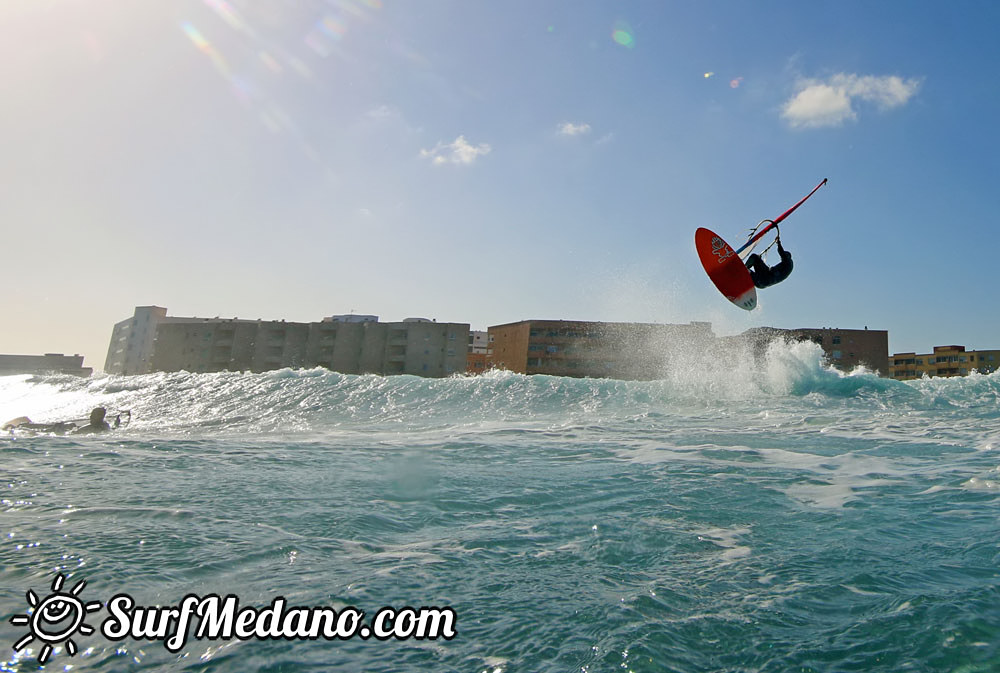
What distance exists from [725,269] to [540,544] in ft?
30.9

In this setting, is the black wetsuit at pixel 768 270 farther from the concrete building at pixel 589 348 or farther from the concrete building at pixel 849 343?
the concrete building at pixel 849 343

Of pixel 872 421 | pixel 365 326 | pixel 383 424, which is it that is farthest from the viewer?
pixel 365 326

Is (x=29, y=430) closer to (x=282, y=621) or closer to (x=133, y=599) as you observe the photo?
(x=133, y=599)

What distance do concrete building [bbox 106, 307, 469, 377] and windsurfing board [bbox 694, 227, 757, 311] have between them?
2130 inches

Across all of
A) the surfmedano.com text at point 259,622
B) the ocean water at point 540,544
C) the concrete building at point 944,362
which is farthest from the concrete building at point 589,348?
the surfmedano.com text at point 259,622

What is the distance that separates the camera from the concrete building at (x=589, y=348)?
67875 millimetres

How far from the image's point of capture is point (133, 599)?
3115mm

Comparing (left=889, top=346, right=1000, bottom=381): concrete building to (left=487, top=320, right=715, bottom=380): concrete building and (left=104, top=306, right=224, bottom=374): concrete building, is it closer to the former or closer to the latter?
(left=487, top=320, right=715, bottom=380): concrete building

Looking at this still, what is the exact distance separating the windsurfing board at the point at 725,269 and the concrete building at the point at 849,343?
6507 centimetres

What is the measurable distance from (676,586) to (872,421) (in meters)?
12.0

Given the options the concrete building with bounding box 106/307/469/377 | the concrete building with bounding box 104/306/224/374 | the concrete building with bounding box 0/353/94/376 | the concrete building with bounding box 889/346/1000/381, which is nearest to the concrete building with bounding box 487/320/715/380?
the concrete building with bounding box 106/307/469/377

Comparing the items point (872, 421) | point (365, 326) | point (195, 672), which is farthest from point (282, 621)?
A: point (365, 326)

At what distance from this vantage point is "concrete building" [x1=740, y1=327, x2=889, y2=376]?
71938mm

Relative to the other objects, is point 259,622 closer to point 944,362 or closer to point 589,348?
point 589,348
